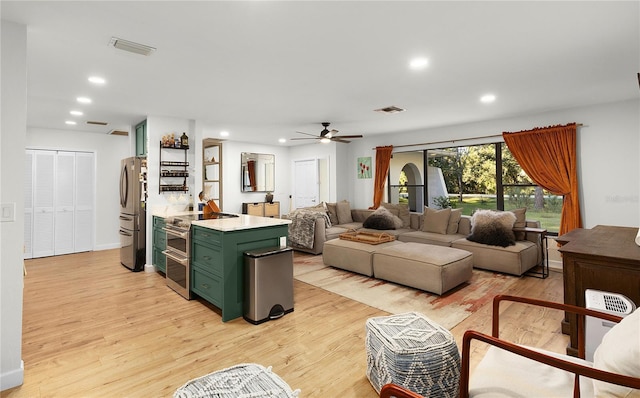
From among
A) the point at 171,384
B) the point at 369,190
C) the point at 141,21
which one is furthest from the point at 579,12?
the point at 369,190

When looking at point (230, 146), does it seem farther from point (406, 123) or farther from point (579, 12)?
→ point (579, 12)

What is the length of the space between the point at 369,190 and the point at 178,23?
5.87 m

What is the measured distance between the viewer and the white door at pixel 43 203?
5.75 meters

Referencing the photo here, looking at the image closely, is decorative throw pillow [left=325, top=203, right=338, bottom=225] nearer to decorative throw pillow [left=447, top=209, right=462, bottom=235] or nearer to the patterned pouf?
decorative throw pillow [left=447, top=209, right=462, bottom=235]

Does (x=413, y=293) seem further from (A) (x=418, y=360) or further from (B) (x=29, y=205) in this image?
(B) (x=29, y=205)

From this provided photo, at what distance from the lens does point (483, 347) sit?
2.51 metres

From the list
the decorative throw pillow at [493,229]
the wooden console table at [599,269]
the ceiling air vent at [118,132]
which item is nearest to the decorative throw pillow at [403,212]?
the decorative throw pillow at [493,229]

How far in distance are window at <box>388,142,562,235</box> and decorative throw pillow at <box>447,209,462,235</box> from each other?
0.54 m

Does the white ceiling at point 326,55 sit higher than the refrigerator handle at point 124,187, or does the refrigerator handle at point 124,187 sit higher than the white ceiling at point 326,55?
the white ceiling at point 326,55

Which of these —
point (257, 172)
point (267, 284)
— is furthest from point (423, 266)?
point (257, 172)

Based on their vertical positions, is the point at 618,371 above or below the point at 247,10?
below

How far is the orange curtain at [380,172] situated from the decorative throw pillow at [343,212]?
606mm

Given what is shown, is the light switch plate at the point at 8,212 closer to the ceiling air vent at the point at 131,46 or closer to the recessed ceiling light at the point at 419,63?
the ceiling air vent at the point at 131,46

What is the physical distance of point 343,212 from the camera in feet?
23.1
